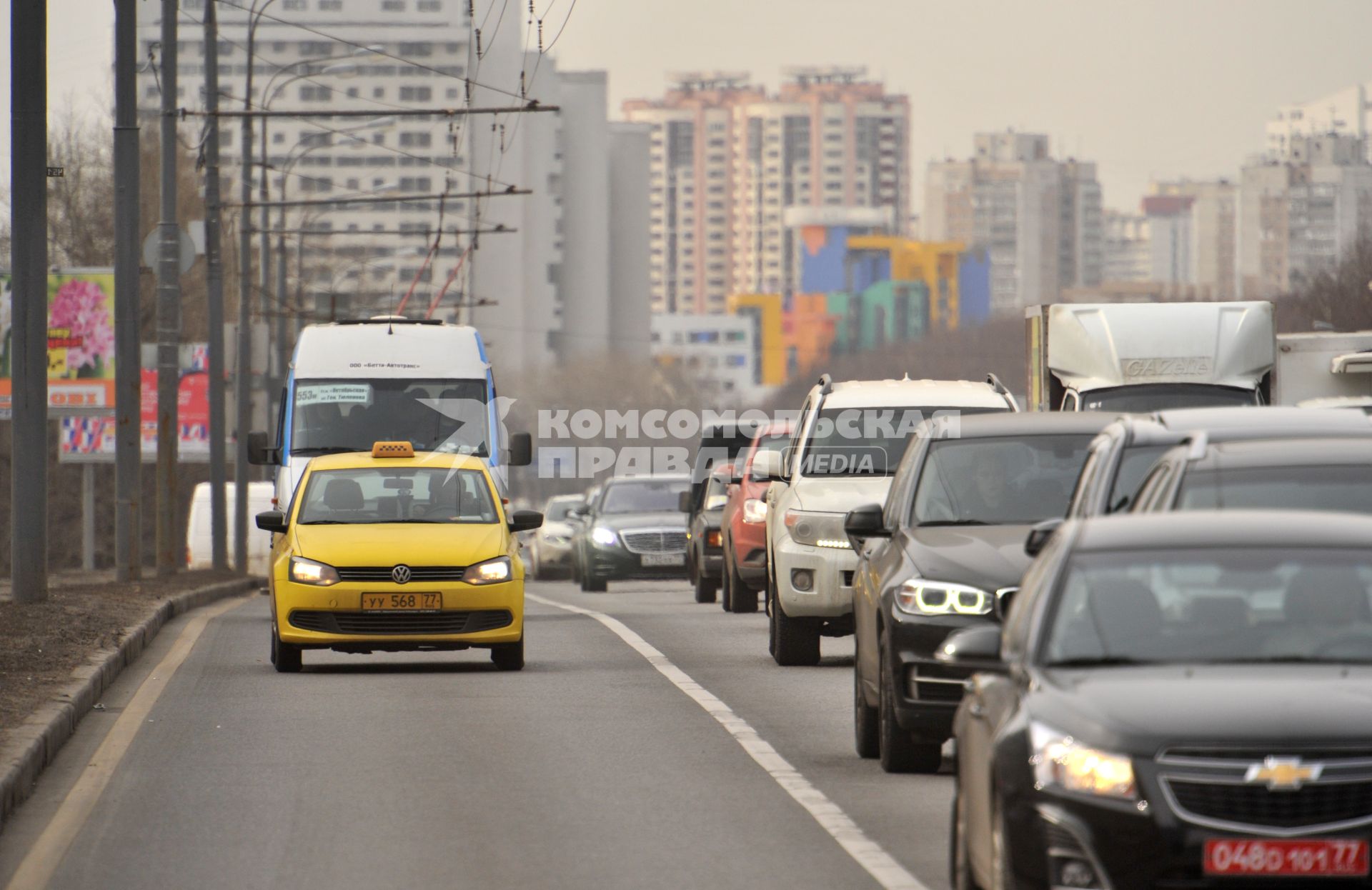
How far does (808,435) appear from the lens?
711 inches

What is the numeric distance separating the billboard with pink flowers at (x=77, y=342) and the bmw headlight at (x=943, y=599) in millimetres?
37625

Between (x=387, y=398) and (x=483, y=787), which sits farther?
(x=387, y=398)

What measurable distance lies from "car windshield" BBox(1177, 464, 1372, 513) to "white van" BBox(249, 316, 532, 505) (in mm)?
18702

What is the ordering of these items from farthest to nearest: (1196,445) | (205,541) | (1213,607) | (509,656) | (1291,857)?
(205,541)
(509,656)
(1196,445)
(1213,607)
(1291,857)

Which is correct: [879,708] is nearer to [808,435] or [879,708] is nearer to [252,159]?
[808,435]

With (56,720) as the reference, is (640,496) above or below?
below

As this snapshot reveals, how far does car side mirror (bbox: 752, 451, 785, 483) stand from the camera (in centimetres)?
1788

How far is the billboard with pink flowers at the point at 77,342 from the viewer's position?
47.6 m

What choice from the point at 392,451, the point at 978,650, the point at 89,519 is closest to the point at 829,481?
the point at 392,451

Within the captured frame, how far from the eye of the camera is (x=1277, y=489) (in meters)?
8.86

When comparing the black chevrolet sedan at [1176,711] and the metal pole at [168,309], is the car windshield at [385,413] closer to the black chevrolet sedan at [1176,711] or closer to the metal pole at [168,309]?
the metal pole at [168,309]

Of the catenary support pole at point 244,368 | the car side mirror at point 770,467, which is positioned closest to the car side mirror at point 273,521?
the car side mirror at point 770,467

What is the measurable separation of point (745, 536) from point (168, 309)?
1167cm

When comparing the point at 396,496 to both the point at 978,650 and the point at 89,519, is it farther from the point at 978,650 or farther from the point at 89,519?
the point at 89,519
